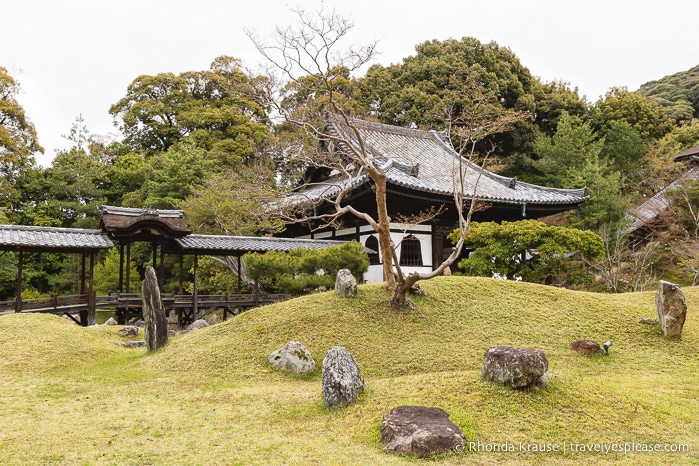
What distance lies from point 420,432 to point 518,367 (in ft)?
5.97

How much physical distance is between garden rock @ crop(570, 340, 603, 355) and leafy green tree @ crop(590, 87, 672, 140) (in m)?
27.3

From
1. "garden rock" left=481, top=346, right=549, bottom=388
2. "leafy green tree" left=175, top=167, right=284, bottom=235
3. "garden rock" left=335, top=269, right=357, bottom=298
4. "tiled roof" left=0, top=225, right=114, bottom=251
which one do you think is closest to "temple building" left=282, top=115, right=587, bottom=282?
"leafy green tree" left=175, top=167, right=284, bottom=235

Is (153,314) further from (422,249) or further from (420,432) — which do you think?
(422,249)

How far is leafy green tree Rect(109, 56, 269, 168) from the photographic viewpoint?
104 feet

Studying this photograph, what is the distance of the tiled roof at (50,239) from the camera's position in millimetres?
13938

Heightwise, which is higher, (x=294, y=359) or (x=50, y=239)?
(x=50, y=239)

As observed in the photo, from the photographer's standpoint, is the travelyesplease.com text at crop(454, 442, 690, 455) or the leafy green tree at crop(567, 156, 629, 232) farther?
the leafy green tree at crop(567, 156, 629, 232)

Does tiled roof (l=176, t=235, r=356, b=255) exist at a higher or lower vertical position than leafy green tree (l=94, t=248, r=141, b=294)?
higher

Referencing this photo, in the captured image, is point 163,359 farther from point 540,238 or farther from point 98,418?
point 540,238

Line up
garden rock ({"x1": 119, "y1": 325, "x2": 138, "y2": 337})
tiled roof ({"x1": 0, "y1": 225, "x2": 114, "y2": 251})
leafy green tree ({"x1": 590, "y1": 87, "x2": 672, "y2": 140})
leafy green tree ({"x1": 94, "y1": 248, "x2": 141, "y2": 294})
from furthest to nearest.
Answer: leafy green tree ({"x1": 590, "y1": 87, "x2": 672, "y2": 140})
leafy green tree ({"x1": 94, "y1": 248, "x2": 141, "y2": 294})
tiled roof ({"x1": 0, "y1": 225, "x2": 114, "y2": 251})
garden rock ({"x1": 119, "y1": 325, "x2": 138, "y2": 337})

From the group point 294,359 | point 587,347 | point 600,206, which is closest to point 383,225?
point 294,359

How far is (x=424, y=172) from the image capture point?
19641 millimetres

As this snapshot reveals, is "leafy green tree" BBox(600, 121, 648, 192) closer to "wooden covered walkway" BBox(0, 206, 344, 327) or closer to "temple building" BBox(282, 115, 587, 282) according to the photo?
"temple building" BBox(282, 115, 587, 282)

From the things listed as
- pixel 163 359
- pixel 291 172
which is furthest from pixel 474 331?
pixel 291 172
